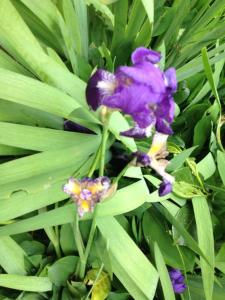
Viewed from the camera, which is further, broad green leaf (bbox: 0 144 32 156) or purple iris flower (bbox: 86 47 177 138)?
broad green leaf (bbox: 0 144 32 156)

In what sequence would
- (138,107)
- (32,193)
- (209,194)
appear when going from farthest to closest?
(209,194) → (32,193) → (138,107)

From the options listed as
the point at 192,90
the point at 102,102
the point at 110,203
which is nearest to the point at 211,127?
the point at 192,90

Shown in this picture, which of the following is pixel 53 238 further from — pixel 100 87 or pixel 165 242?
pixel 100 87

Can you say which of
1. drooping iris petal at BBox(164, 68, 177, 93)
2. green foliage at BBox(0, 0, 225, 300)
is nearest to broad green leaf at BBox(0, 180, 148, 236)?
green foliage at BBox(0, 0, 225, 300)

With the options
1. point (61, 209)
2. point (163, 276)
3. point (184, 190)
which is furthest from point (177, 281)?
point (61, 209)

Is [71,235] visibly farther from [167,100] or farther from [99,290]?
[167,100]

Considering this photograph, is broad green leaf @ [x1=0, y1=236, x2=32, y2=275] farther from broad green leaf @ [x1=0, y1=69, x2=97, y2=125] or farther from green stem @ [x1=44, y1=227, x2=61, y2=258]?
broad green leaf @ [x1=0, y1=69, x2=97, y2=125]
